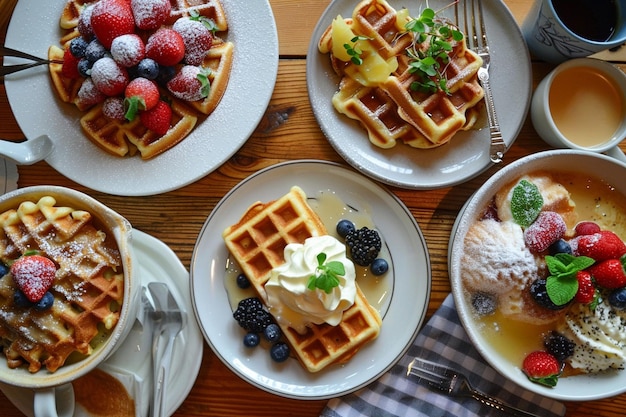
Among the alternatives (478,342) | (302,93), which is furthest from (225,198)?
(478,342)

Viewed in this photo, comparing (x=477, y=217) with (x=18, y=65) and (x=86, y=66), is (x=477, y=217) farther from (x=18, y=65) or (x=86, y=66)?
(x=18, y=65)

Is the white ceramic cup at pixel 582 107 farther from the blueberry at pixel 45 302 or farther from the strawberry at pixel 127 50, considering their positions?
the blueberry at pixel 45 302

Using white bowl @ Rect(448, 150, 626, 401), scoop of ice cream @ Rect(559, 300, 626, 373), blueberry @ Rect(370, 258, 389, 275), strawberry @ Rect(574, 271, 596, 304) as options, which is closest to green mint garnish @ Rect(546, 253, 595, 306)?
strawberry @ Rect(574, 271, 596, 304)

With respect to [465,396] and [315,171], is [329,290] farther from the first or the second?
[465,396]

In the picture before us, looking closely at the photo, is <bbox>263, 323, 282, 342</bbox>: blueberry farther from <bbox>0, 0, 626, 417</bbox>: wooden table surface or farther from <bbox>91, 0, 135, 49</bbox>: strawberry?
<bbox>91, 0, 135, 49</bbox>: strawberry

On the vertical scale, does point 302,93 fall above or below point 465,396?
above

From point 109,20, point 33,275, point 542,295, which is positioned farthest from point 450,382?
point 109,20
